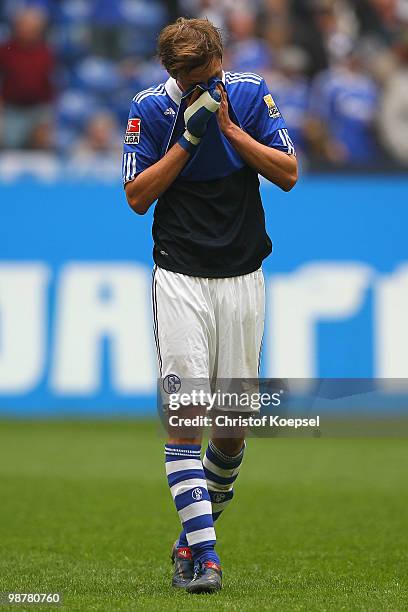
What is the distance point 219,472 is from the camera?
5.99m

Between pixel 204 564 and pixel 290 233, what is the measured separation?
796 centimetres

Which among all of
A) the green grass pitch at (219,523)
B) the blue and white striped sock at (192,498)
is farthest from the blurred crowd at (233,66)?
the blue and white striped sock at (192,498)

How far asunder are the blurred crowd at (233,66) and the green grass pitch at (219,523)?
394 cm

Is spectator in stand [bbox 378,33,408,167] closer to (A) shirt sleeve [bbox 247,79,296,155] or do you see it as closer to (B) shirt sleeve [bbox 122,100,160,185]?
(A) shirt sleeve [bbox 247,79,296,155]

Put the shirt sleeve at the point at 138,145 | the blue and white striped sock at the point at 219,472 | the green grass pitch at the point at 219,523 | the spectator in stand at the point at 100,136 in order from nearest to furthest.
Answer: the green grass pitch at the point at 219,523 < the shirt sleeve at the point at 138,145 < the blue and white striped sock at the point at 219,472 < the spectator in stand at the point at 100,136

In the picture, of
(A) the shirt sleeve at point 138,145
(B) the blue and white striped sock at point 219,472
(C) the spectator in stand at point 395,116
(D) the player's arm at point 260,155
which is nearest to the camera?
(D) the player's arm at point 260,155

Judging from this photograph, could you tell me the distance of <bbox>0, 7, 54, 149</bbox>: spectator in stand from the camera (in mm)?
14992

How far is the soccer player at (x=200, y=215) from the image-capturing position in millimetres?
5410

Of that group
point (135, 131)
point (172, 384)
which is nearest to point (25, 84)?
point (135, 131)

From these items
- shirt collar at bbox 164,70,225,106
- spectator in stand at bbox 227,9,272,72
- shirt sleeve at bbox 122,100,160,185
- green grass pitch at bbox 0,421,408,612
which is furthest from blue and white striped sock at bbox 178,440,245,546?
spectator in stand at bbox 227,9,272,72

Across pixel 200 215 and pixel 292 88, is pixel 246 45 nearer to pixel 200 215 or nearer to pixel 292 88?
pixel 292 88

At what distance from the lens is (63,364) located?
12.4 meters

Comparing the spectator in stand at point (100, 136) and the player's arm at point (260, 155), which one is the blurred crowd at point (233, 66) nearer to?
the spectator in stand at point (100, 136)

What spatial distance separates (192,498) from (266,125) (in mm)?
1689
